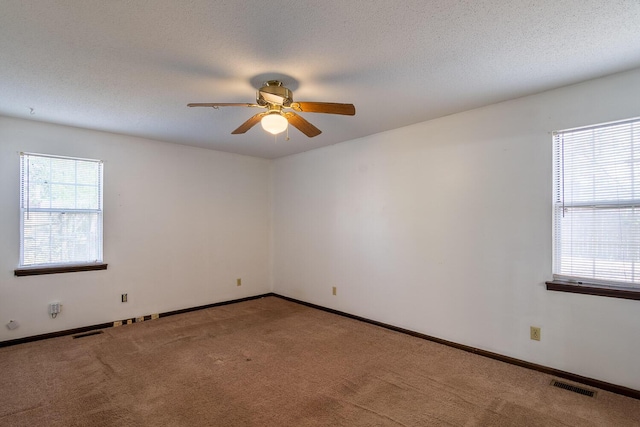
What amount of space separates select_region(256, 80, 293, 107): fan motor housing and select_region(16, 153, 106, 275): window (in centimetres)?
277

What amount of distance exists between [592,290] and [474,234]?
0.99 m

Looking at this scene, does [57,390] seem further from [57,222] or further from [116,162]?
[116,162]

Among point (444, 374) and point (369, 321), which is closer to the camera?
point (444, 374)

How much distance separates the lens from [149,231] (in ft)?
14.4

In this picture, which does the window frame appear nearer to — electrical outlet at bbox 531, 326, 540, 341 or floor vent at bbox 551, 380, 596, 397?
electrical outlet at bbox 531, 326, 540, 341

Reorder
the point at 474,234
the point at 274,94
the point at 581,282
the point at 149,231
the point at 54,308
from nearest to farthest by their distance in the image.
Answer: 1. the point at 274,94
2. the point at 581,282
3. the point at 474,234
4. the point at 54,308
5. the point at 149,231

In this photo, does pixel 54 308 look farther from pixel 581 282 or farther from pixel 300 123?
pixel 581 282

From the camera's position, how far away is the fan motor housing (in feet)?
7.77

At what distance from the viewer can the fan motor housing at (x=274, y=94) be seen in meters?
2.37

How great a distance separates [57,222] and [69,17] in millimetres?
2813

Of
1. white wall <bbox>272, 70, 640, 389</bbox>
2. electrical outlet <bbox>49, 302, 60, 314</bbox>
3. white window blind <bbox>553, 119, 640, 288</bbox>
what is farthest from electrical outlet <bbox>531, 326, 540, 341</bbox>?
electrical outlet <bbox>49, 302, 60, 314</bbox>

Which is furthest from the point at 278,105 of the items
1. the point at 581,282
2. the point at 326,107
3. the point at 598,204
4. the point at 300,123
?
the point at 581,282

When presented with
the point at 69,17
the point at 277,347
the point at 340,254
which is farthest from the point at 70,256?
the point at 340,254

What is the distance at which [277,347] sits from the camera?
3.36 metres
